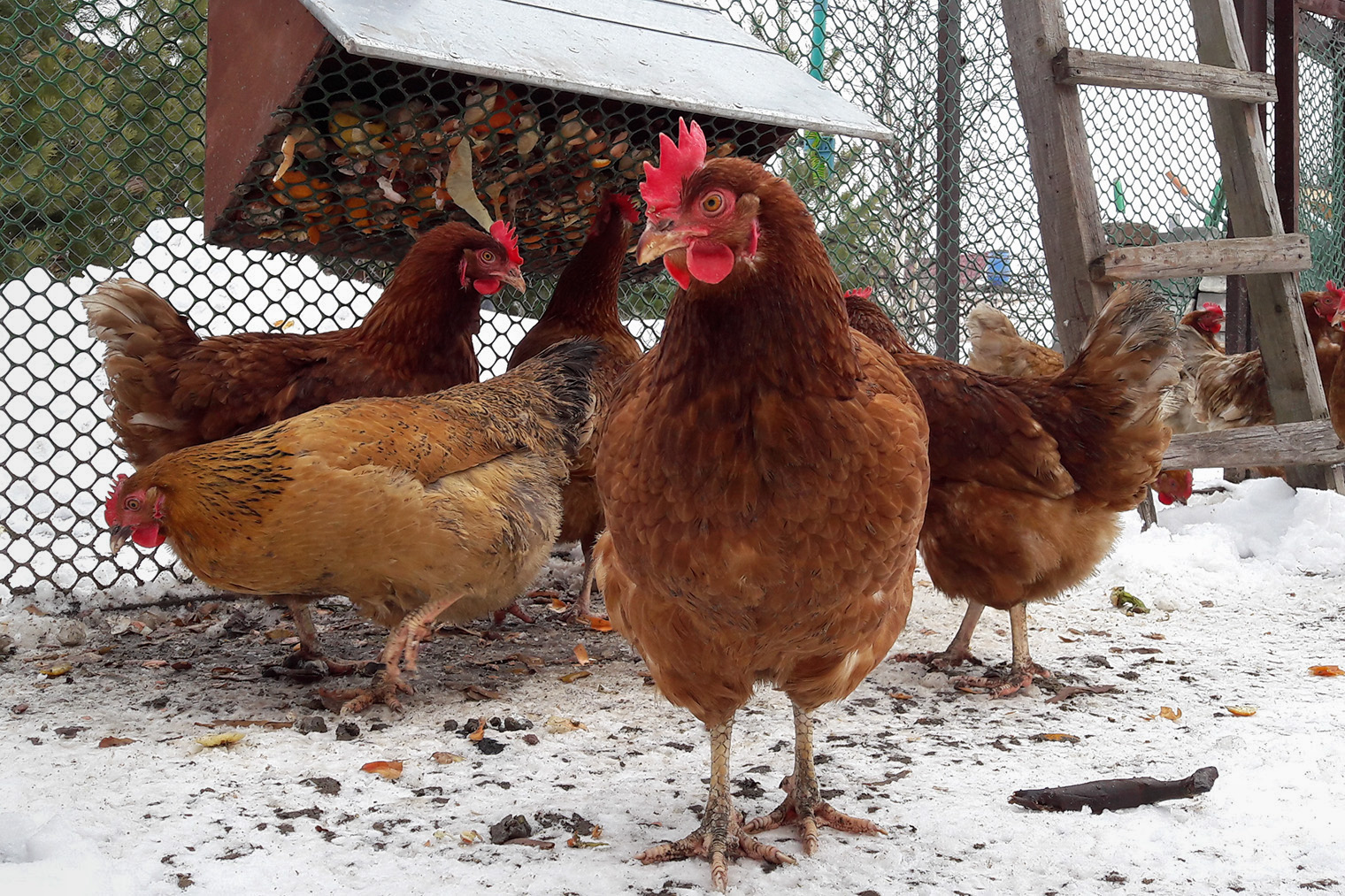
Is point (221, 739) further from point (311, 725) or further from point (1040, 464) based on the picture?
point (1040, 464)

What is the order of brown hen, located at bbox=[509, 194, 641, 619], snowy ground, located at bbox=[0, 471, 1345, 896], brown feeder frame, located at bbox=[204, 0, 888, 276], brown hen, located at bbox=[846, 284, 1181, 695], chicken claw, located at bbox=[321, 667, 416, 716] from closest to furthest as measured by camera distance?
snowy ground, located at bbox=[0, 471, 1345, 896], chicken claw, located at bbox=[321, 667, 416, 716], brown hen, located at bbox=[846, 284, 1181, 695], brown feeder frame, located at bbox=[204, 0, 888, 276], brown hen, located at bbox=[509, 194, 641, 619]

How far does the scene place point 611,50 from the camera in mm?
2832

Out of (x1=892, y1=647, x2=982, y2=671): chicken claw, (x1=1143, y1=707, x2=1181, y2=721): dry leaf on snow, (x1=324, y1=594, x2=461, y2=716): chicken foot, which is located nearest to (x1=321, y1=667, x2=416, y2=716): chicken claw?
(x1=324, y1=594, x2=461, y2=716): chicken foot

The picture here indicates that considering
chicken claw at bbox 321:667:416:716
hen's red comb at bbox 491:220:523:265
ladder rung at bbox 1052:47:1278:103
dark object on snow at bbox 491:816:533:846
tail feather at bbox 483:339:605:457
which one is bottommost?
dark object on snow at bbox 491:816:533:846

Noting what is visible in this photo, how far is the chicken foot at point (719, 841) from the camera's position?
1.61 metres

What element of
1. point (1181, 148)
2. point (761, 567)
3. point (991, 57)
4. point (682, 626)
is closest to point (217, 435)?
point (682, 626)

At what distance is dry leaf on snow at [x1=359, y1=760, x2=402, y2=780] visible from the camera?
1.92m

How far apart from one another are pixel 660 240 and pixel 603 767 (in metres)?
1.19

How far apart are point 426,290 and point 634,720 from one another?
4.84ft

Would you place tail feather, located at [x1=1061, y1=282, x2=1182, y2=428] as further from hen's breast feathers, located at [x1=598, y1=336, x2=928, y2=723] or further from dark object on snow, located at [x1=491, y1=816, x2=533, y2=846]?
dark object on snow, located at [x1=491, y1=816, x2=533, y2=846]

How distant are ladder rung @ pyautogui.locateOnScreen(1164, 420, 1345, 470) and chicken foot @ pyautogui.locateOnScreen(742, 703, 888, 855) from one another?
2.97 m

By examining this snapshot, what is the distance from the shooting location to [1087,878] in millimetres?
1524

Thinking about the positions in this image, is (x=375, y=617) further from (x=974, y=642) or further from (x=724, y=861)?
(x=974, y=642)

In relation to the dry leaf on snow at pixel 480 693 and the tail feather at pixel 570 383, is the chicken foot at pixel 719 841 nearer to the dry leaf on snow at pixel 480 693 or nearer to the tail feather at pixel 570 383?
the dry leaf on snow at pixel 480 693
